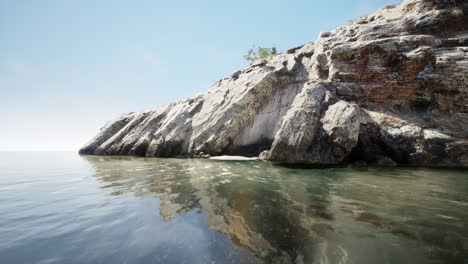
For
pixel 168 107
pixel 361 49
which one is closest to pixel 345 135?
pixel 361 49

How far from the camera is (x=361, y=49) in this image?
14648 millimetres

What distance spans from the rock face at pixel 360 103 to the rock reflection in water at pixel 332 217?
643 centimetres

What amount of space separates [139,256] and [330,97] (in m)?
14.8

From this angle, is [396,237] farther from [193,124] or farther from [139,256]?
[193,124]

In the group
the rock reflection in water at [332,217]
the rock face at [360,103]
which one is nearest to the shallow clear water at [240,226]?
the rock reflection in water at [332,217]

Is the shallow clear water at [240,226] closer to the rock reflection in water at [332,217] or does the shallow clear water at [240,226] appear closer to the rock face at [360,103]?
the rock reflection in water at [332,217]

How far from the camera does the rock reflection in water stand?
2406 mm

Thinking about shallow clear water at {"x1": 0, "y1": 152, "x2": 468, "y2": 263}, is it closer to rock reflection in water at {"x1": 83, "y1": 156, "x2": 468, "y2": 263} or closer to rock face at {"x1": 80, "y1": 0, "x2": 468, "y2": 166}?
rock reflection in water at {"x1": 83, "y1": 156, "x2": 468, "y2": 263}

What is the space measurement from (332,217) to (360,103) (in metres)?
14.1

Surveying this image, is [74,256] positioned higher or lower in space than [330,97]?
lower

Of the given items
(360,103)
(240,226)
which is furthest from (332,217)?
(360,103)

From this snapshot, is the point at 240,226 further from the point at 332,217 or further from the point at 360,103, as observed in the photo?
the point at 360,103

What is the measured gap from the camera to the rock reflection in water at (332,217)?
2406 mm

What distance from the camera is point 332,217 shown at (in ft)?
11.7
